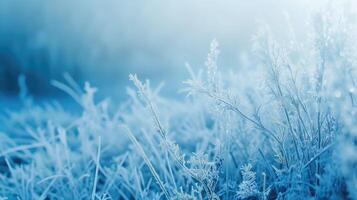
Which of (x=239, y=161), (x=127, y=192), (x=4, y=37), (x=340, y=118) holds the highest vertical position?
(x=4, y=37)

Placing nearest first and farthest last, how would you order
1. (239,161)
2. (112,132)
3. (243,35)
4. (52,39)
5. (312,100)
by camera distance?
(312,100) < (239,161) < (112,132) < (52,39) < (243,35)

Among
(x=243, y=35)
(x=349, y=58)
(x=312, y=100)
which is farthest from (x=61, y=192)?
(x=243, y=35)

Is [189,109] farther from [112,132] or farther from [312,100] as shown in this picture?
[312,100]

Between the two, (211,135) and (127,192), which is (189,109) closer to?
→ (211,135)

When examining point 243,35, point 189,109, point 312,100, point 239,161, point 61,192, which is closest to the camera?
point 312,100

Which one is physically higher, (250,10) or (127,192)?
(250,10)

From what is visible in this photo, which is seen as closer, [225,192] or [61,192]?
[225,192]

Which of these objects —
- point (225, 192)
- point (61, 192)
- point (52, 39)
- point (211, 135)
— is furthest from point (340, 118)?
point (52, 39)
